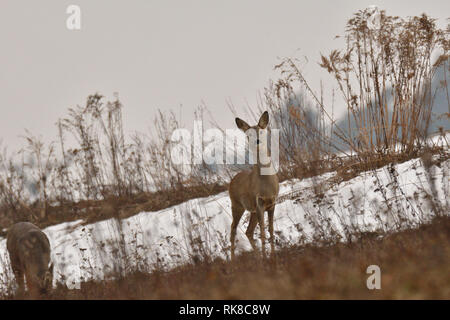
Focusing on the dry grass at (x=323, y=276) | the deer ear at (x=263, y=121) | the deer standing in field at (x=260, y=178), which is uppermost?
the deer ear at (x=263, y=121)

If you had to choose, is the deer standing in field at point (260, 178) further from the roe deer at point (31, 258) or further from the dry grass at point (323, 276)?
the roe deer at point (31, 258)

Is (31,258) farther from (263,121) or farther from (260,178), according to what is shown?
(263,121)

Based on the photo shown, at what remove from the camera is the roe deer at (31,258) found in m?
6.66

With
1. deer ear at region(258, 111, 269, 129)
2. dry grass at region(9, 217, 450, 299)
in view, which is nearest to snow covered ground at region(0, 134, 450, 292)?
A: dry grass at region(9, 217, 450, 299)

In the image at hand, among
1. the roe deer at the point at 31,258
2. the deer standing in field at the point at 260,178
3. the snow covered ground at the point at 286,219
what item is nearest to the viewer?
the roe deer at the point at 31,258

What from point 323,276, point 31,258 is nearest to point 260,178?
point 31,258

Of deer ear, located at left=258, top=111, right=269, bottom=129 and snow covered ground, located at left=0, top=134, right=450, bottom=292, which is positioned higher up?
deer ear, located at left=258, top=111, right=269, bottom=129

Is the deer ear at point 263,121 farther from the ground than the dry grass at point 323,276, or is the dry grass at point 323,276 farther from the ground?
the deer ear at point 263,121

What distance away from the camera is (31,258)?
7.13 metres

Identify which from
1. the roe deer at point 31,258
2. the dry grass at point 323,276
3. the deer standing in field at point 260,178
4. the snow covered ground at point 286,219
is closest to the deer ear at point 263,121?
the deer standing in field at point 260,178

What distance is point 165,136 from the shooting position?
12273 mm

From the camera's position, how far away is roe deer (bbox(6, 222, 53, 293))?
6.66 metres

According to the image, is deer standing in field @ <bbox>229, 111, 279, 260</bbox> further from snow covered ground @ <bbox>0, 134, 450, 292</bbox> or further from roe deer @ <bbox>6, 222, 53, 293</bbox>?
roe deer @ <bbox>6, 222, 53, 293</bbox>
